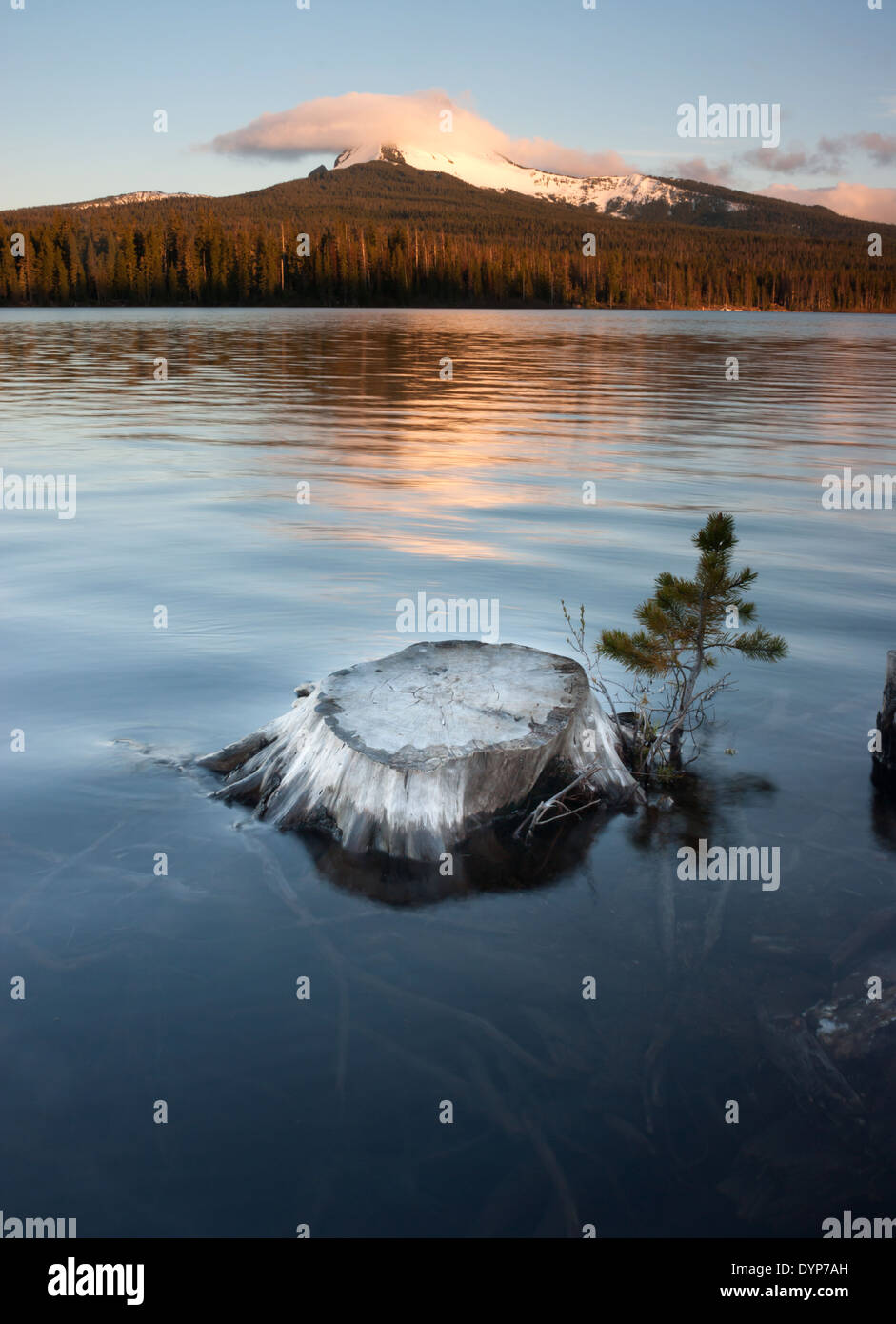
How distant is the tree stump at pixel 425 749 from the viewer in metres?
6.24

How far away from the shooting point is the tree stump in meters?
6.24

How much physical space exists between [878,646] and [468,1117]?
7411mm

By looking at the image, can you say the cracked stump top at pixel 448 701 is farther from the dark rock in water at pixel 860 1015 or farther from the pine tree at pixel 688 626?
the dark rock in water at pixel 860 1015

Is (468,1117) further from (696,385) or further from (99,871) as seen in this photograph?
(696,385)

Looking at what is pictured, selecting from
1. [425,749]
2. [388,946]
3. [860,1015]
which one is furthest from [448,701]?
[860,1015]

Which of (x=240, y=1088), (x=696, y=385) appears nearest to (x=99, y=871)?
(x=240, y=1088)

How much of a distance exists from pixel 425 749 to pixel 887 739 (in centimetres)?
349

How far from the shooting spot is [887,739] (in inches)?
299

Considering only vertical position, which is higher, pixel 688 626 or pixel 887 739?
pixel 688 626

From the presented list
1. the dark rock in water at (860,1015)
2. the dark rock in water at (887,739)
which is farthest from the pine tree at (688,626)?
the dark rock in water at (860,1015)

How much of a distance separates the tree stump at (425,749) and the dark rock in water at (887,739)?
5.80ft

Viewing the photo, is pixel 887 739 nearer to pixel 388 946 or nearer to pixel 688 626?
pixel 688 626

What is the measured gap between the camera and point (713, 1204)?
159 inches

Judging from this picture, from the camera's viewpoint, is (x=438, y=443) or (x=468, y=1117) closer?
(x=468, y=1117)
